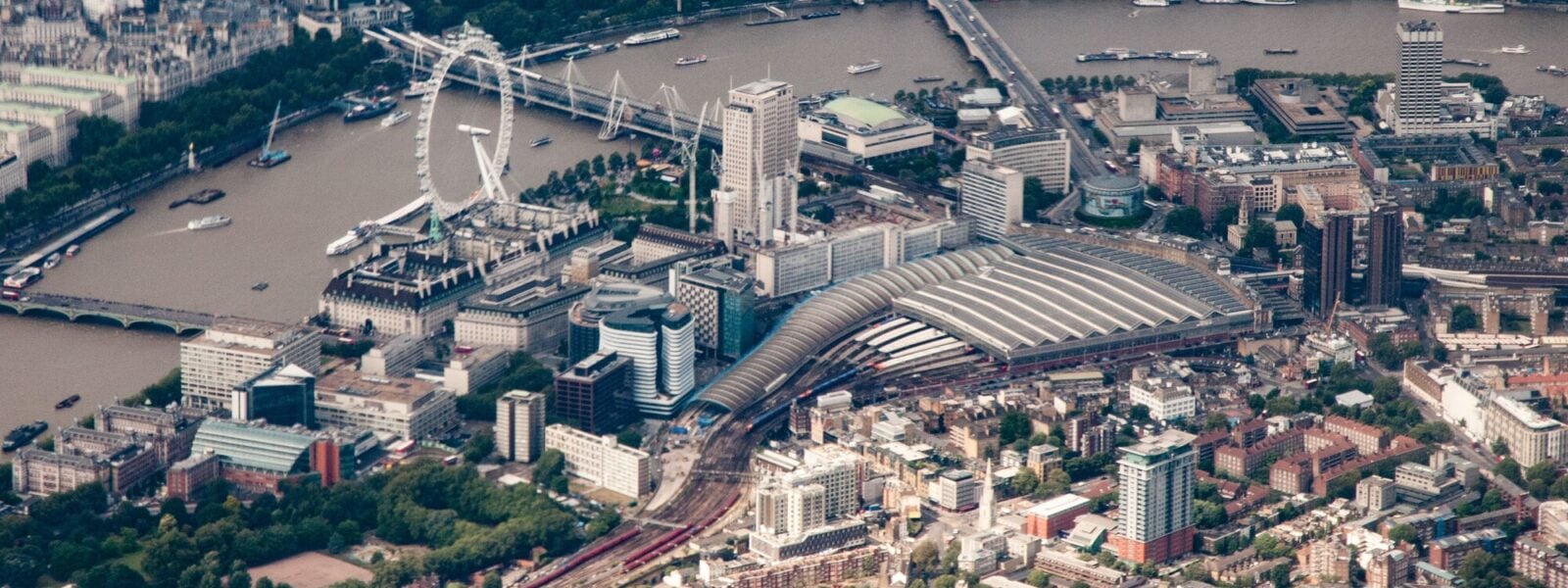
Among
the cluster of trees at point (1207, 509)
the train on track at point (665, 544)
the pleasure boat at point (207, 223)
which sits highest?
the pleasure boat at point (207, 223)

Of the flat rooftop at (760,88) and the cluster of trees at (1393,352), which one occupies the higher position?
the flat rooftop at (760,88)

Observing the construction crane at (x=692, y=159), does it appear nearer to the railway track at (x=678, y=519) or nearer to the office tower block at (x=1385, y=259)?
the railway track at (x=678, y=519)

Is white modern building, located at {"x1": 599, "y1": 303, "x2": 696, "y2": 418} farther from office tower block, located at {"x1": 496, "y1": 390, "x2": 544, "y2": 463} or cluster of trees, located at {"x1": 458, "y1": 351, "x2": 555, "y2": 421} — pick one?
office tower block, located at {"x1": 496, "y1": 390, "x2": 544, "y2": 463}

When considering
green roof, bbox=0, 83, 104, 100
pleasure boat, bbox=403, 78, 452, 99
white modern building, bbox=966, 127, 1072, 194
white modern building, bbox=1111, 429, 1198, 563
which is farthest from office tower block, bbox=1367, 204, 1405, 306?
green roof, bbox=0, 83, 104, 100

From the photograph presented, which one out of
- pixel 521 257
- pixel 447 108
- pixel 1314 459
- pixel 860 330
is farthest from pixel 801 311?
pixel 447 108

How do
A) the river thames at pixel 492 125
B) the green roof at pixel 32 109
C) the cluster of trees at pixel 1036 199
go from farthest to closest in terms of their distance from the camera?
the green roof at pixel 32 109 → the cluster of trees at pixel 1036 199 → the river thames at pixel 492 125

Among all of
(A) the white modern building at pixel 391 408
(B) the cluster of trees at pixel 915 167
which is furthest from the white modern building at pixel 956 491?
(B) the cluster of trees at pixel 915 167
